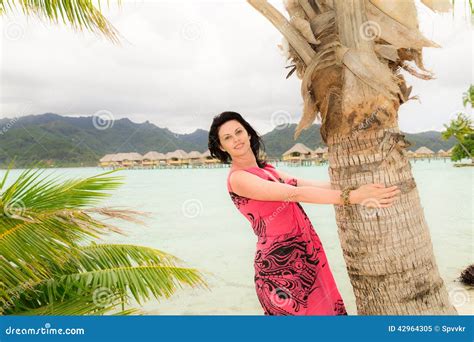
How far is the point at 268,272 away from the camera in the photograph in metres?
2.43

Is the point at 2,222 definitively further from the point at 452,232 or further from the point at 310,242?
the point at 452,232

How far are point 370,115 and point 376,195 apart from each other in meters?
0.40

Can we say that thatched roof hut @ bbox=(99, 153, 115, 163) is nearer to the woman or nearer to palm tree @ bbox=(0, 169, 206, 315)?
palm tree @ bbox=(0, 169, 206, 315)

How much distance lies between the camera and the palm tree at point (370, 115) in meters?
2.16

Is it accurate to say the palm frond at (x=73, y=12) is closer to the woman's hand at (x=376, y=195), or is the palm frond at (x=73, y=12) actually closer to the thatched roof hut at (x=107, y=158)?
the woman's hand at (x=376, y=195)

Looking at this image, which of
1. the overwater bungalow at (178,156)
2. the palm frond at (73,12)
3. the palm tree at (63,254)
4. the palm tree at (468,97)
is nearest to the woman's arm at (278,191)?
the palm tree at (63,254)

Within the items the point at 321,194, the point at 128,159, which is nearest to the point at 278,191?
the point at 321,194

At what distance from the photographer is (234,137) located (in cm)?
245

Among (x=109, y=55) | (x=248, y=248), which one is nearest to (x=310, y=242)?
(x=248, y=248)

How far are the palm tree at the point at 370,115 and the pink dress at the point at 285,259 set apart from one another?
243 millimetres

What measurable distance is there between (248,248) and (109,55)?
33.2 meters

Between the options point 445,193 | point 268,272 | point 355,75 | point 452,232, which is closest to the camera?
point 355,75

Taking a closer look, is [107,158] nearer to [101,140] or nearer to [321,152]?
[101,140]

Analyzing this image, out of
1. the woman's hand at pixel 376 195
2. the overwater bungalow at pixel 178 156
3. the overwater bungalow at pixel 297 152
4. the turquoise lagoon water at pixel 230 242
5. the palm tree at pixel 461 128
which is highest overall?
the overwater bungalow at pixel 178 156
